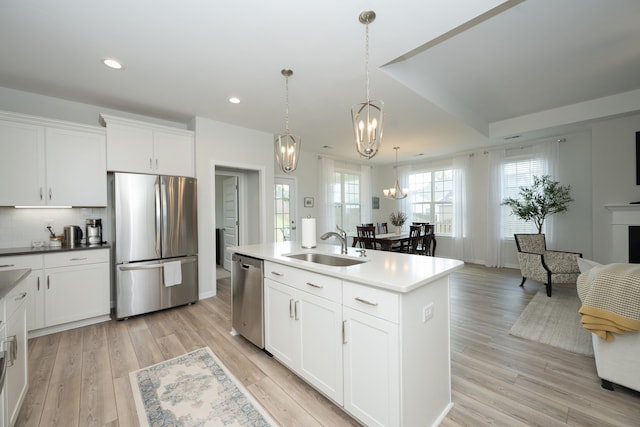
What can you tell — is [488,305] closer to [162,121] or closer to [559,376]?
[559,376]

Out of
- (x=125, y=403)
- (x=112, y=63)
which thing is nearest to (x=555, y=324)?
(x=125, y=403)

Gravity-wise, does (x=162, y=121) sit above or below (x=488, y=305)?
above

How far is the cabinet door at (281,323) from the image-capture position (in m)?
2.04

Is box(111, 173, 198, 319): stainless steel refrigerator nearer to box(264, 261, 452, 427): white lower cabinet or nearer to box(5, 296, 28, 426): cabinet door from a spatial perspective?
box(5, 296, 28, 426): cabinet door

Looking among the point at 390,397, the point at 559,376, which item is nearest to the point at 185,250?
the point at 390,397

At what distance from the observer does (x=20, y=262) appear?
2656mm

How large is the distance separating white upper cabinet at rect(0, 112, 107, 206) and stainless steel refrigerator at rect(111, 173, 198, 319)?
0.88 feet

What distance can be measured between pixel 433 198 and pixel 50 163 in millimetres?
7236

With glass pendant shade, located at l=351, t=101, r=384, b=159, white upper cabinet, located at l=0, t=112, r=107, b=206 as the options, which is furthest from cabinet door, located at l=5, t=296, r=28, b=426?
glass pendant shade, located at l=351, t=101, r=384, b=159

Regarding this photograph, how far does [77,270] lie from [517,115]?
677 cm

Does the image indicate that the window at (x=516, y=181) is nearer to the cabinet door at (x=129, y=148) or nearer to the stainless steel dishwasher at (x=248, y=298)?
the stainless steel dishwasher at (x=248, y=298)

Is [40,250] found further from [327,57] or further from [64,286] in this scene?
[327,57]

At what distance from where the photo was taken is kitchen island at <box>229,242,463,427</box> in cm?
138

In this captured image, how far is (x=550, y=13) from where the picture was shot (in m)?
2.12
